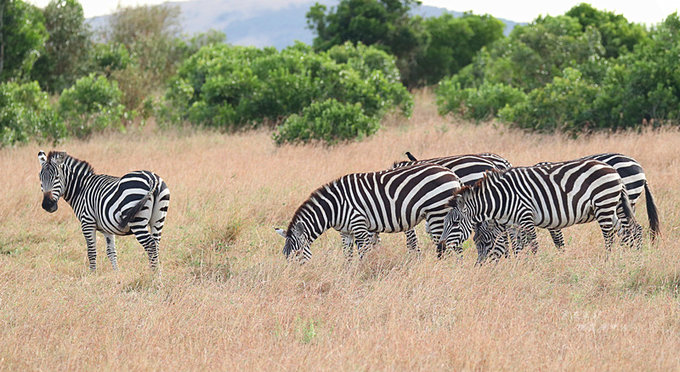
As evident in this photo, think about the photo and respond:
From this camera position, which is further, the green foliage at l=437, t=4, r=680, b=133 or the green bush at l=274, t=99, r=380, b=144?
the green foliage at l=437, t=4, r=680, b=133

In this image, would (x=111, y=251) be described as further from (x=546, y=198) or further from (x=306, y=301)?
(x=546, y=198)

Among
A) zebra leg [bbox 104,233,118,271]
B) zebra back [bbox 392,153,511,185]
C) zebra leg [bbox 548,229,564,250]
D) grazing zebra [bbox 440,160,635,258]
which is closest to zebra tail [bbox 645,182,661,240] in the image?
grazing zebra [bbox 440,160,635,258]

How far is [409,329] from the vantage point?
579 cm

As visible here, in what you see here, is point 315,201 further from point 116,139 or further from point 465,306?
point 116,139

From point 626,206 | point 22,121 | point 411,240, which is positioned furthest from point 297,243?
point 22,121

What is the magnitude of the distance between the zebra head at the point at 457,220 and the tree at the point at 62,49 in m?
23.7

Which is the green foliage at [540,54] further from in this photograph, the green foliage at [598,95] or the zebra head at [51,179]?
the zebra head at [51,179]

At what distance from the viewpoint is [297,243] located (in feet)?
26.5

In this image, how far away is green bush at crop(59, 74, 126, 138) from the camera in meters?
20.4

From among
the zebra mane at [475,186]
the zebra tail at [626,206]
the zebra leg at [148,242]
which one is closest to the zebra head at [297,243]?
the zebra leg at [148,242]

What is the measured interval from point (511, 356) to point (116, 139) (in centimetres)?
1602

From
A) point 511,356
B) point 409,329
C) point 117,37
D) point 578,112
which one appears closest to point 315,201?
point 409,329

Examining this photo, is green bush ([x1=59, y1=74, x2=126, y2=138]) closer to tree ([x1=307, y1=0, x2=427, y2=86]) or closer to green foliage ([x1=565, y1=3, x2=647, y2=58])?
tree ([x1=307, y1=0, x2=427, y2=86])

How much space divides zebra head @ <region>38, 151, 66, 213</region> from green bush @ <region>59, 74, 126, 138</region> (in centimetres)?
1220
